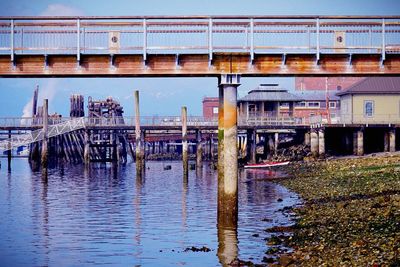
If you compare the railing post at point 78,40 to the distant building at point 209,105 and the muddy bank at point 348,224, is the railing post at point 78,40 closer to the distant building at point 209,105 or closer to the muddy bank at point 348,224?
the muddy bank at point 348,224

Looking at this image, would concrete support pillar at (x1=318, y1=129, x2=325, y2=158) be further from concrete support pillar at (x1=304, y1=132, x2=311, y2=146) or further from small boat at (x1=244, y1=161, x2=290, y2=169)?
concrete support pillar at (x1=304, y1=132, x2=311, y2=146)

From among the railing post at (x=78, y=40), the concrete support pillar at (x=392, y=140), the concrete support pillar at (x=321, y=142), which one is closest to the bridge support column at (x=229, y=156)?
the railing post at (x=78, y=40)

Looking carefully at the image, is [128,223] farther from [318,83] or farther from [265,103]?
[318,83]

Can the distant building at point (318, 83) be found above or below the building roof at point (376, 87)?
above

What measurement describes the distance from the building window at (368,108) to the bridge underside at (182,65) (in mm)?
50568

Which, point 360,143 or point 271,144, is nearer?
point 360,143

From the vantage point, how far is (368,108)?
8006 cm

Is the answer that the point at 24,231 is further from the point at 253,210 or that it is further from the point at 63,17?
the point at 253,210

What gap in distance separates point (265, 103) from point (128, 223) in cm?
6214

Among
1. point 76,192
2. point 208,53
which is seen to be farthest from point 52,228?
point 76,192

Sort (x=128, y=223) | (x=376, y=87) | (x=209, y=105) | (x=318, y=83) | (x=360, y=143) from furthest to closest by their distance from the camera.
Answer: (x=318, y=83), (x=209, y=105), (x=376, y=87), (x=360, y=143), (x=128, y=223)

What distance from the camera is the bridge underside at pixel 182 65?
97.6ft

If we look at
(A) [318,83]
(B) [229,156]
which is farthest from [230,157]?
(A) [318,83]

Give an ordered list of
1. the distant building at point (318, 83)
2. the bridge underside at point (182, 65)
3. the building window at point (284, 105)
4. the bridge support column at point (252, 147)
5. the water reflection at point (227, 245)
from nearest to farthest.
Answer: the water reflection at point (227, 245) → the bridge underside at point (182, 65) → the bridge support column at point (252, 147) → the building window at point (284, 105) → the distant building at point (318, 83)
